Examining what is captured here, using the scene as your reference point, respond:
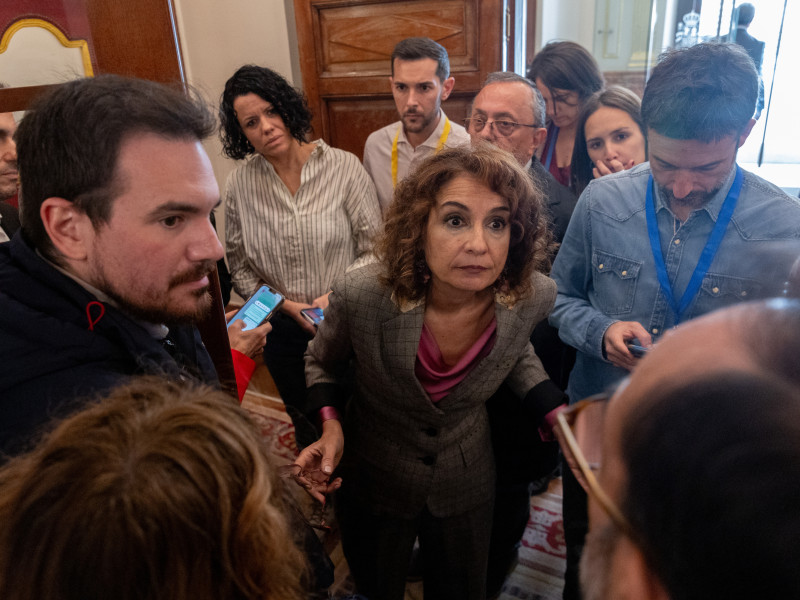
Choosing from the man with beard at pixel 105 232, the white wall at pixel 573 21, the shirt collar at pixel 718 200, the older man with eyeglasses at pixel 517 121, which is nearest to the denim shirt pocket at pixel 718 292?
the shirt collar at pixel 718 200

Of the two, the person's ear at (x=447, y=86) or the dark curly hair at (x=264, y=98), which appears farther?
the person's ear at (x=447, y=86)

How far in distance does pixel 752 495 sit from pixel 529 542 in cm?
212

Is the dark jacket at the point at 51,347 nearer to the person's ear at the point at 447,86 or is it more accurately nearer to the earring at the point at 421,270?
the earring at the point at 421,270

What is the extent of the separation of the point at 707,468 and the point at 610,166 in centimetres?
194

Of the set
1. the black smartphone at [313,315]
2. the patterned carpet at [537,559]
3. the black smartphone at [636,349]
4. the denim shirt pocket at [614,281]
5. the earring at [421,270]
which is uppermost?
the earring at [421,270]

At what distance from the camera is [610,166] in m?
2.12

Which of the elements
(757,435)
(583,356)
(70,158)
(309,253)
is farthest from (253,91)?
(757,435)

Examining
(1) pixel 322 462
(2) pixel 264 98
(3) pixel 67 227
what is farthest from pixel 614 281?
(2) pixel 264 98

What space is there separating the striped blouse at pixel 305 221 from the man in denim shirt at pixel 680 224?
41.1 inches

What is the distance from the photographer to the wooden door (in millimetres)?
3047

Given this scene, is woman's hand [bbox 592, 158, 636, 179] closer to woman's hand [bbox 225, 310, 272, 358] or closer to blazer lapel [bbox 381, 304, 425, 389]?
blazer lapel [bbox 381, 304, 425, 389]

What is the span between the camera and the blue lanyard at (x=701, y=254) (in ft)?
4.61

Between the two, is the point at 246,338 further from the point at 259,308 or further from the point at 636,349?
the point at 636,349

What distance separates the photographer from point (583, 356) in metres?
1.70
